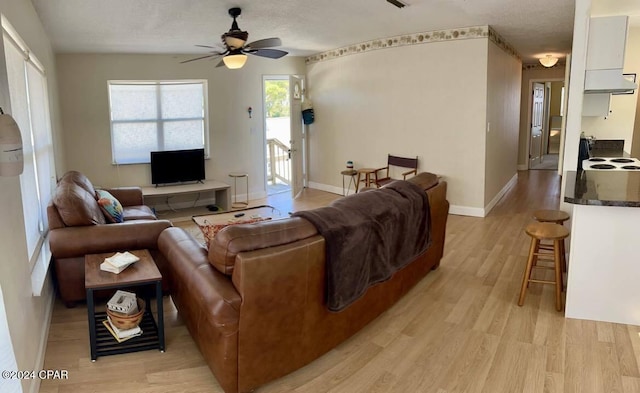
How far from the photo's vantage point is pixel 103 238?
339 cm

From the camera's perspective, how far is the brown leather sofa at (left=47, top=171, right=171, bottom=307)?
3322 mm

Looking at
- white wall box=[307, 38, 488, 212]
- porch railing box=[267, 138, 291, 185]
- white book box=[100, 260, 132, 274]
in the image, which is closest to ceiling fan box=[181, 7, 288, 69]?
white wall box=[307, 38, 488, 212]

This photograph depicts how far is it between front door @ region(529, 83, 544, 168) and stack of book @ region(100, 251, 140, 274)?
387 inches

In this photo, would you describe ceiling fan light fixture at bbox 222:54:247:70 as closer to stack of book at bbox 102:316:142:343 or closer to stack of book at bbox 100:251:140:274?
stack of book at bbox 100:251:140:274

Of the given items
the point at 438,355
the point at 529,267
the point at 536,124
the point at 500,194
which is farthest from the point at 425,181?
the point at 536,124

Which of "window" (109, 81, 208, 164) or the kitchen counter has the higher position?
"window" (109, 81, 208, 164)

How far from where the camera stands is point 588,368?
103 inches

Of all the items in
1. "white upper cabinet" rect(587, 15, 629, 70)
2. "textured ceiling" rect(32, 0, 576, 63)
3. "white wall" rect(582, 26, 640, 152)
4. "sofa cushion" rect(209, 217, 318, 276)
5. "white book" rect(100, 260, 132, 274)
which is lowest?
"white book" rect(100, 260, 132, 274)

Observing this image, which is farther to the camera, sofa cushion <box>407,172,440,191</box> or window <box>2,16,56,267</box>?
sofa cushion <box>407,172,440,191</box>

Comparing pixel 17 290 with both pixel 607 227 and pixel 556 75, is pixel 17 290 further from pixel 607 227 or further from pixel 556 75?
pixel 556 75

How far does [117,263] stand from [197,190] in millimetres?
3723

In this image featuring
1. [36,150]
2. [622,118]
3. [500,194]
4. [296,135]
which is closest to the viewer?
[36,150]

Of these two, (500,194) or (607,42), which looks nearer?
(607,42)

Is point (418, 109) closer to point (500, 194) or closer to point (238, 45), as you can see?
point (500, 194)
